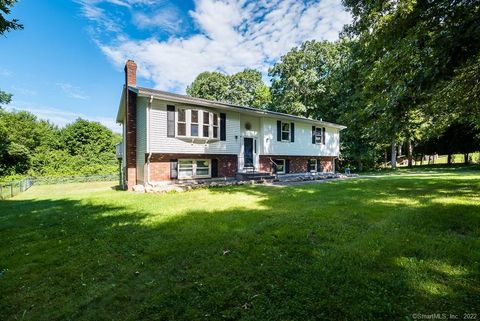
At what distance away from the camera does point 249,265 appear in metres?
3.76

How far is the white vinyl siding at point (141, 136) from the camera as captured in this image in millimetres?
13430

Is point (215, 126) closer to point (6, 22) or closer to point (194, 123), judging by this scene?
point (194, 123)

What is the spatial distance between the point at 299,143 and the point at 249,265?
56.7 ft

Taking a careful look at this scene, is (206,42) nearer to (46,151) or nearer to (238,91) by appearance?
(238,91)

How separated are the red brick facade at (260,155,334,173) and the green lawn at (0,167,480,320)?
1143cm

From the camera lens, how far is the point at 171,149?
44.5 ft

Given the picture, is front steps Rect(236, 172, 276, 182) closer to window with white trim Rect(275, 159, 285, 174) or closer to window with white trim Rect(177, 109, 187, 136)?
window with white trim Rect(275, 159, 285, 174)

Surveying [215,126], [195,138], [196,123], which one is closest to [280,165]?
[215,126]

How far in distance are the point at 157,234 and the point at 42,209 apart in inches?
253

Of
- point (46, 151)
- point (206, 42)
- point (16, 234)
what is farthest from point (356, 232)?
point (46, 151)

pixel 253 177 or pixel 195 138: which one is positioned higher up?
pixel 195 138

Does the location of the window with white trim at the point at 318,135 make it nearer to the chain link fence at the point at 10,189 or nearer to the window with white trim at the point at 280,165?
the window with white trim at the point at 280,165

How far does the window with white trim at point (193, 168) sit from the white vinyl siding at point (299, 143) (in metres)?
4.53

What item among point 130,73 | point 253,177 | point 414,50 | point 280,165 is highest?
A: point 130,73
